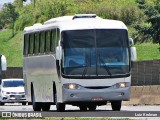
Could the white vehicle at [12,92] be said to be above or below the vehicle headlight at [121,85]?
below

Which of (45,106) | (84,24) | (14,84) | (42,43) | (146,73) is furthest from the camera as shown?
(14,84)

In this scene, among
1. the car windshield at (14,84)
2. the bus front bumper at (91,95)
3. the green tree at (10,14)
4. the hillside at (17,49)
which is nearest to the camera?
the bus front bumper at (91,95)

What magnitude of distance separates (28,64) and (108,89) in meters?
6.43

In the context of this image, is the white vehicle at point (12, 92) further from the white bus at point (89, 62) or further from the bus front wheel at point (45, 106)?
the white bus at point (89, 62)

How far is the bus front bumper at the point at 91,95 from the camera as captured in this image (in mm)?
30297

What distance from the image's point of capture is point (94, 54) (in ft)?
101

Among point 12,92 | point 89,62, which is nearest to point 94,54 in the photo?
point 89,62

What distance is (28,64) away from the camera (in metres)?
36.1

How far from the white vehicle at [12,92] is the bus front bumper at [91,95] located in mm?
17622

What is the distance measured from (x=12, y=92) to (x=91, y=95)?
1873cm

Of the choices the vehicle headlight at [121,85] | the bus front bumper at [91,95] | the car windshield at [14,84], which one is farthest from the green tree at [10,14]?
the bus front bumper at [91,95]

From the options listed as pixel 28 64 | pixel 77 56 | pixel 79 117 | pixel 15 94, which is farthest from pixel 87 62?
pixel 15 94

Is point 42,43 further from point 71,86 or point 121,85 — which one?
point 121,85

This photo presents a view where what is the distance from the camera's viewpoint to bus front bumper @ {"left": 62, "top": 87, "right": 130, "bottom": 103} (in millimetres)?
30297
